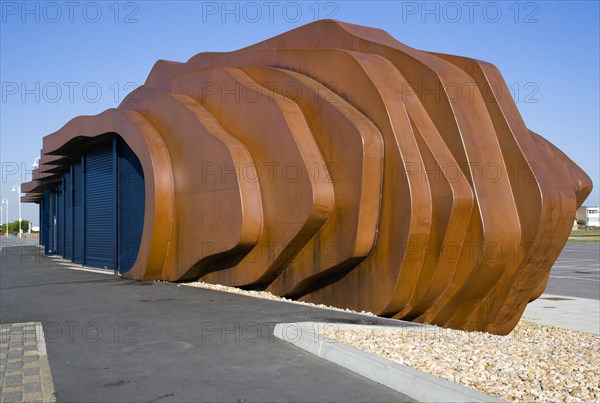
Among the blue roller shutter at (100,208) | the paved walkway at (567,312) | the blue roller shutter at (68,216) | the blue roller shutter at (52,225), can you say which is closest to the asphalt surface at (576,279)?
the paved walkway at (567,312)

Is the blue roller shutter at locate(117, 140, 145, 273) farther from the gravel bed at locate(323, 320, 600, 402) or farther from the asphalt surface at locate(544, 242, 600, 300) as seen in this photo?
the asphalt surface at locate(544, 242, 600, 300)

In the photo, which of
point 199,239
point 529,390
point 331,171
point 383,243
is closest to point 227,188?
point 199,239

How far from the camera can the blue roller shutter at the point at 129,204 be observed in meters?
16.0

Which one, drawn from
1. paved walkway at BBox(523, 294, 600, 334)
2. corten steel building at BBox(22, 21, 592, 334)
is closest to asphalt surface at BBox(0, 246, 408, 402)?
corten steel building at BBox(22, 21, 592, 334)

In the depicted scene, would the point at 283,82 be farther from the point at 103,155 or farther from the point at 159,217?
the point at 103,155

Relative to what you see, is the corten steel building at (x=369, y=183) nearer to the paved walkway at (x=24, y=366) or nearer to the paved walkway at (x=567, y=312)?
the paved walkway at (x=567, y=312)

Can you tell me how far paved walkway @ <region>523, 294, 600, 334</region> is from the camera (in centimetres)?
1295

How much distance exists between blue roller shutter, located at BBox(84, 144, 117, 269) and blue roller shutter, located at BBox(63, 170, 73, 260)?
338 centimetres

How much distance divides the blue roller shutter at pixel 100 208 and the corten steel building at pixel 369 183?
525 centimetres

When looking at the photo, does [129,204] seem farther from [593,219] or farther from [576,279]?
[593,219]

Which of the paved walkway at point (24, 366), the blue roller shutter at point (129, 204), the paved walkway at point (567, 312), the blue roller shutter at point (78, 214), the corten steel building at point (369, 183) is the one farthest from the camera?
the blue roller shutter at point (78, 214)

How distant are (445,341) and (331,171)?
442 cm

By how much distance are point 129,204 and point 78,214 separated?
740cm

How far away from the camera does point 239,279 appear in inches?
484
